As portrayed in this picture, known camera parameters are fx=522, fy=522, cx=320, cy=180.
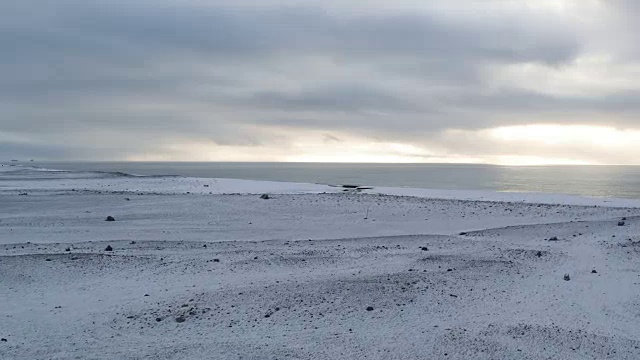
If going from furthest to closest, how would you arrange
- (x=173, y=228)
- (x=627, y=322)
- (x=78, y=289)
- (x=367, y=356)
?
(x=173, y=228) → (x=78, y=289) → (x=627, y=322) → (x=367, y=356)

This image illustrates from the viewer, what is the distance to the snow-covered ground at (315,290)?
9820 millimetres

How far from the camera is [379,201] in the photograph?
112ft

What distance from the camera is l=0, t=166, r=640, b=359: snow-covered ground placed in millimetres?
9820

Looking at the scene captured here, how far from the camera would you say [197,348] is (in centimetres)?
962

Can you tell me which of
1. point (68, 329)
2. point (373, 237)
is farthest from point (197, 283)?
point (373, 237)

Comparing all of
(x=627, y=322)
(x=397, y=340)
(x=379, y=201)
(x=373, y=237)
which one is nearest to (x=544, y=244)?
(x=373, y=237)

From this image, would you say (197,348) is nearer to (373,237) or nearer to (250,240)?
(250,240)

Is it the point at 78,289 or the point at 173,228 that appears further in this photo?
the point at 173,228

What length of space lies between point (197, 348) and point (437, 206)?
81.9 ft

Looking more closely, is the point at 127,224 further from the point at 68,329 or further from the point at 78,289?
the point at 68,329

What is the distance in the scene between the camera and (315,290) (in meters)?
13.1

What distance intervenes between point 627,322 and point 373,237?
12.0m

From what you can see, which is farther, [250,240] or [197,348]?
[250,240]

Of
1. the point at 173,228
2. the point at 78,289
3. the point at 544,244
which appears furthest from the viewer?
the point at 173,228
